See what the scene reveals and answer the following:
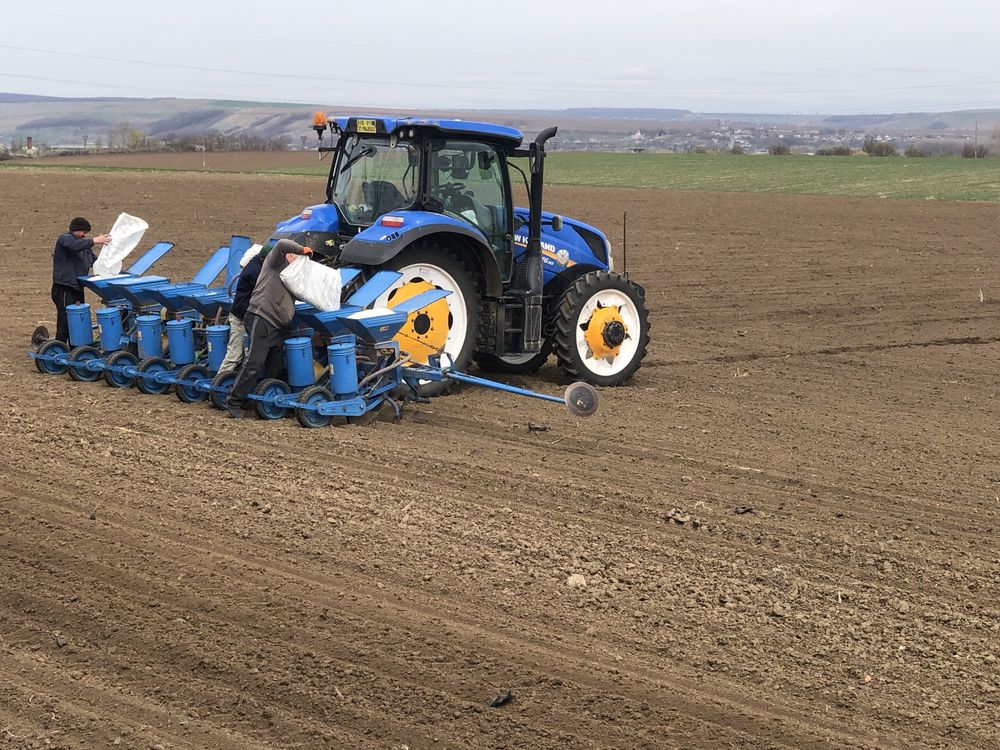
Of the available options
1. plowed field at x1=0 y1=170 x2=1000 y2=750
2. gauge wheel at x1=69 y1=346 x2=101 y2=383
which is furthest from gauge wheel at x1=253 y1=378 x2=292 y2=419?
gauge wheel at x1=69 y1=346 x2=101 y2=383

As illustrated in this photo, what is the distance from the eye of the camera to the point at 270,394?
8586mm

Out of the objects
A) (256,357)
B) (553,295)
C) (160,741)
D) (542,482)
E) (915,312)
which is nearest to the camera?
(160,741)

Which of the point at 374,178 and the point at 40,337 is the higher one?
the point at 374,178

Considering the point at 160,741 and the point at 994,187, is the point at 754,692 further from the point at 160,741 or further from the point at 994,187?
the point at 994,187

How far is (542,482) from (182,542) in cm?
224

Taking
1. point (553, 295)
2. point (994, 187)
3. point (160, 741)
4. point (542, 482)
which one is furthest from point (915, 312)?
point (994, 187)

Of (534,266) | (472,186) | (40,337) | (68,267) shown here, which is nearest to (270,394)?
(472,186)

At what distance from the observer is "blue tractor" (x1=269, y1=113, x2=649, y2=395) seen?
9.26 m

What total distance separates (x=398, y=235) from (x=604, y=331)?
2198 mm

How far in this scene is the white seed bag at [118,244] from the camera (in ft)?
33.8

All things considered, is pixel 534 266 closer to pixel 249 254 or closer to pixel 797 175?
pixel 249 254

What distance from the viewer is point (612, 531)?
21.2 ft

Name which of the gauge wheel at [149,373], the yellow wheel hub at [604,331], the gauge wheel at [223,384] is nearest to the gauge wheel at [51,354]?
the gauge wheel at [149,373]

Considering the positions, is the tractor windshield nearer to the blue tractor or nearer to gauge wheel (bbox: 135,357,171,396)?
the blue tractor
